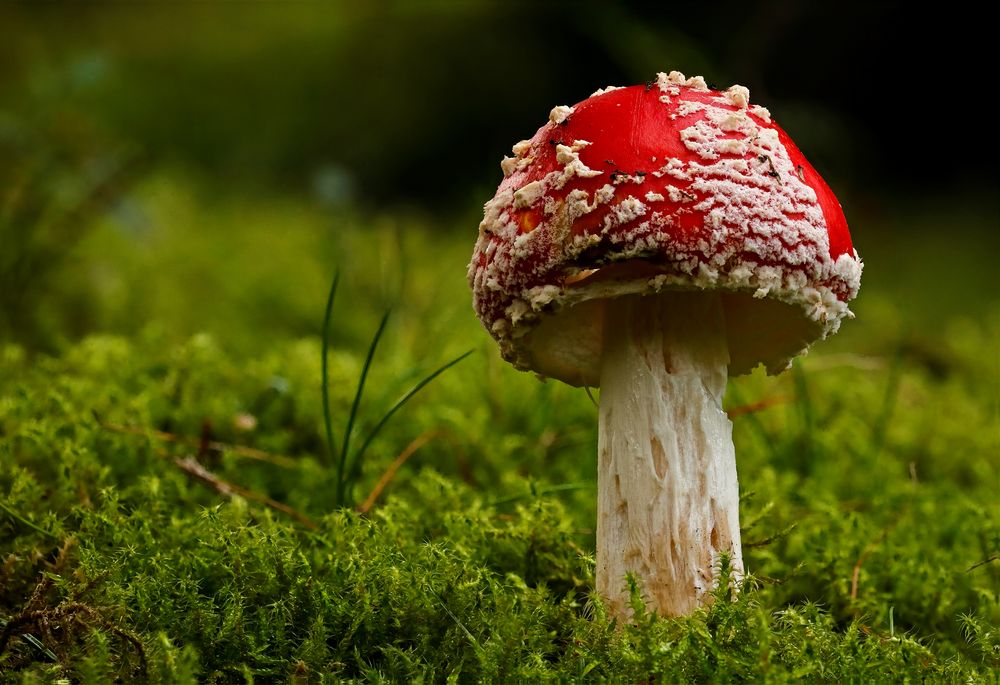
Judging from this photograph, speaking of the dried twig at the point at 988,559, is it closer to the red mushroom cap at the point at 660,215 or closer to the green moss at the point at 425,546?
the green moss at the point at 425,546

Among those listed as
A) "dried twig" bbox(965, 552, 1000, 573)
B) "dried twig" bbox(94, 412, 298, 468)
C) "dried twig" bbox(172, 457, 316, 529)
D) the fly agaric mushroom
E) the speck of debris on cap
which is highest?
the speck of debris on cap

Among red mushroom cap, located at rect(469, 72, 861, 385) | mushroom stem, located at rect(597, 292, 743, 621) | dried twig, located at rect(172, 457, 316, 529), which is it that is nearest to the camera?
red mushroom cap, located at rect(469, 72, 861, 385)

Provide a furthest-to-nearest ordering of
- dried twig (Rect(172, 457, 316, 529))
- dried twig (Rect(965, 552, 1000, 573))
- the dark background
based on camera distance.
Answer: the dark background
dried twig (Rect(172, 457, 316, 529))
dried twig (Rect(965, 552, 1000, 573))

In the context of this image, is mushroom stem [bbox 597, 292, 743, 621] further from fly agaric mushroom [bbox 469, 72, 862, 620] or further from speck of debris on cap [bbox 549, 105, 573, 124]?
speck of debris on cap [bbox 549, 105, 573, 124]

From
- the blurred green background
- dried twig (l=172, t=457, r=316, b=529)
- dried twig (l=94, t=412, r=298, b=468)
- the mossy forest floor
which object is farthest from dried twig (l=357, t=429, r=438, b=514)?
the blurred green background

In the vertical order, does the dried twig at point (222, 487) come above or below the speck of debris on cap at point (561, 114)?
below

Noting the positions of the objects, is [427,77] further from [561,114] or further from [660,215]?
[660,215]

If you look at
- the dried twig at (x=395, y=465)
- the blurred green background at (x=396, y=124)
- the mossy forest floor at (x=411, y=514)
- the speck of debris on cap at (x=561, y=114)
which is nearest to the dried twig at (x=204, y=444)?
the mossy forest floor at (x=411, y=514)
